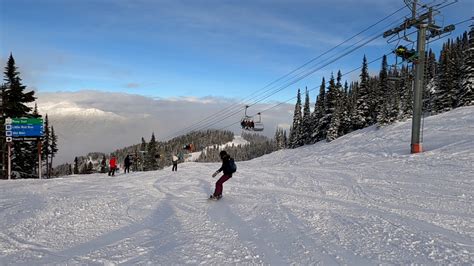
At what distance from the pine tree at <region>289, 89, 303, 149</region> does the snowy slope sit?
199 feet

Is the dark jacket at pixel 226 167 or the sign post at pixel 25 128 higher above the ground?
the sign post at pixel 25 128

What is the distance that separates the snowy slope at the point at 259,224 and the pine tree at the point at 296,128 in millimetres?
60776

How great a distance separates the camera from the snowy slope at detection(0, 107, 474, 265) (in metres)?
5.52

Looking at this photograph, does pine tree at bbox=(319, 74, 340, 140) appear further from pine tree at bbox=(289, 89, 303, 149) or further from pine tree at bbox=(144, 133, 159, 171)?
pine tree at bbox=(144, 133, 159, 171)

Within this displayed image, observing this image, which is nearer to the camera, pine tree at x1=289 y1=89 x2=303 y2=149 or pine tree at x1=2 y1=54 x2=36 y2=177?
pine tree at x1=2 y1=54 x2=36 y2=177

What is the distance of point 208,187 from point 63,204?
5.70 meters

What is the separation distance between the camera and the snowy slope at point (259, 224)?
552 centimetres

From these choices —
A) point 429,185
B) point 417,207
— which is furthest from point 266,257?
point 429,185

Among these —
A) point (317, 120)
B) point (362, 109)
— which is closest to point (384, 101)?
point (362, 109)

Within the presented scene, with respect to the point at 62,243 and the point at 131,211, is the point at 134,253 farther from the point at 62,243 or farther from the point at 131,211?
the point at 131,211

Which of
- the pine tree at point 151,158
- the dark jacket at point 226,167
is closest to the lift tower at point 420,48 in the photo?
the dark jacket at point 226,167

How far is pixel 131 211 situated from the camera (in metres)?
9.56

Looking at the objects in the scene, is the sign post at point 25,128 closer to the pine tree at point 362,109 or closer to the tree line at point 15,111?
the tree line at point 15,111

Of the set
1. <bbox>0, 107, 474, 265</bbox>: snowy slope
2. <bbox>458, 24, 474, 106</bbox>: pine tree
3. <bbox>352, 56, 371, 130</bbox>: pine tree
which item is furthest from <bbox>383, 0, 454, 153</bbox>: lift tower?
<bbox>352, 56, 371, 130</bbox>: pine tree
